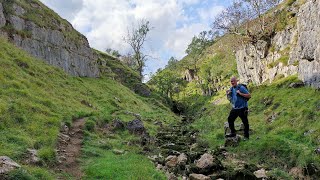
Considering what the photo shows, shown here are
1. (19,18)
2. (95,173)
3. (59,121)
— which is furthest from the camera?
(19,18)

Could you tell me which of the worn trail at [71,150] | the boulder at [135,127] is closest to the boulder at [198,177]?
the worn trail at [71,150]

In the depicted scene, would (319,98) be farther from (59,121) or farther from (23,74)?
(23,74)

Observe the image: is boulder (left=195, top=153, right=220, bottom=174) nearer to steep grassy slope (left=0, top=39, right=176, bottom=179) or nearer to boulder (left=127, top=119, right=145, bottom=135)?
steep grassy slope (left=0, top=39, right=176, bottom=179)

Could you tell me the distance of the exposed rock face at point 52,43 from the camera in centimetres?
3209

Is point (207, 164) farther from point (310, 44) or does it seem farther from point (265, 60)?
point (265, 60)

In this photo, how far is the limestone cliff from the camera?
2411 centimetres

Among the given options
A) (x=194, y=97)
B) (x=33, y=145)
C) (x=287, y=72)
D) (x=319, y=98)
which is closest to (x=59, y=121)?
(x=33, y=145)

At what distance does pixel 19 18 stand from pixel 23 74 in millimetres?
12834

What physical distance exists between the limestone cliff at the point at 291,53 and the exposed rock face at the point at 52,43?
23.8 meters

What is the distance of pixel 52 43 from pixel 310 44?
28589 mm

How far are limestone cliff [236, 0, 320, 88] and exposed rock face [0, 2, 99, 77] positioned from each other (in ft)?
78.2

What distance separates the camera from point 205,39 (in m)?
112

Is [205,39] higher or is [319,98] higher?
[205,39]

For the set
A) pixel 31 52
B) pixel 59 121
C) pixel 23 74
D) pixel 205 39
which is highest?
pixel 205 39
